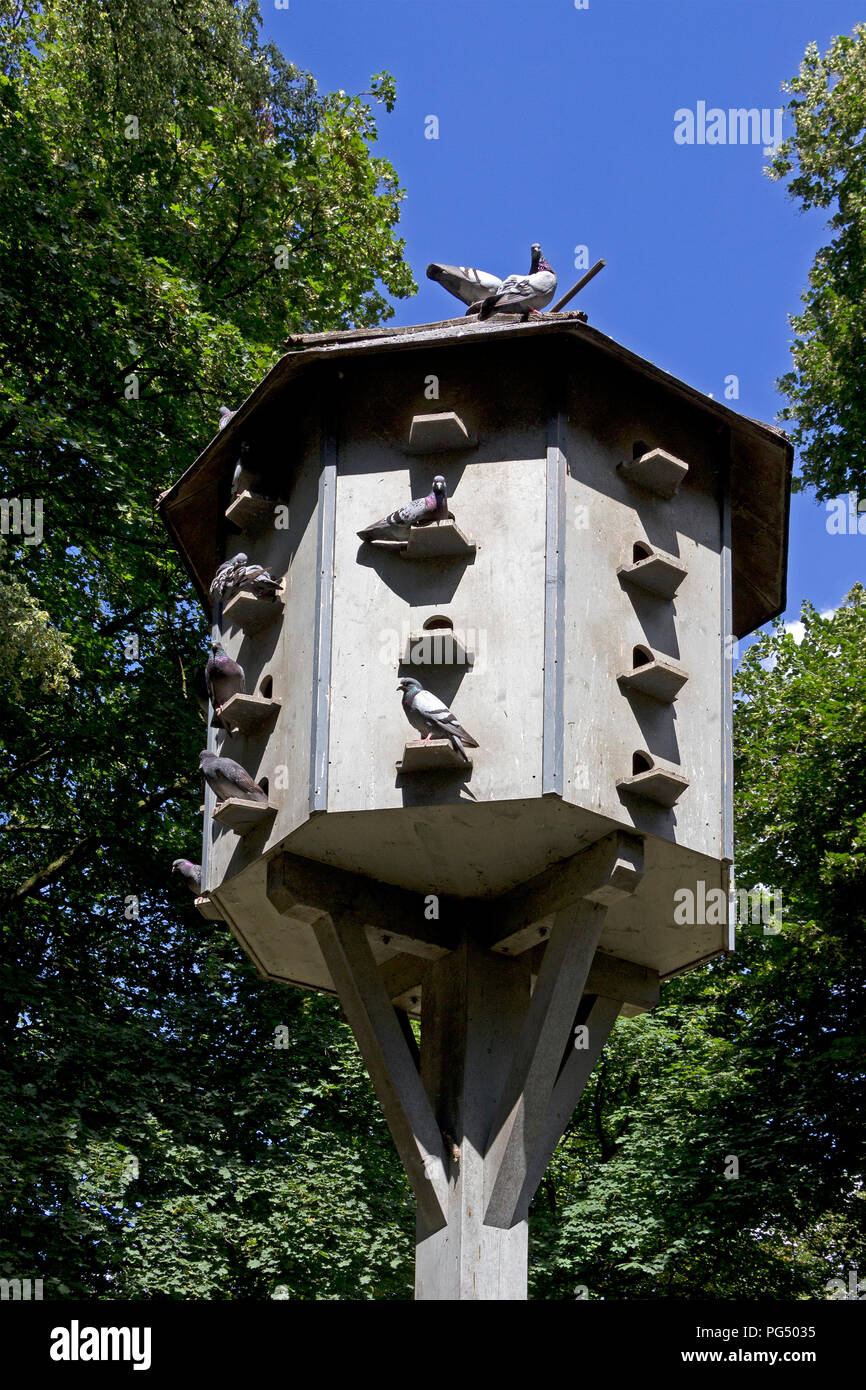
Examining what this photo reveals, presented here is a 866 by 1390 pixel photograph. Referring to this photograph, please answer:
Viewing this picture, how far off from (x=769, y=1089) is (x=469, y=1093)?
722 cm

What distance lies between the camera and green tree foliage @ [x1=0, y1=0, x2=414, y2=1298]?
34.7 ft

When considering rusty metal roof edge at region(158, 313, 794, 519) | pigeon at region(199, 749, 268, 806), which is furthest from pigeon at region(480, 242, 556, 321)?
pigeon at region(199, 749, 268, 806)

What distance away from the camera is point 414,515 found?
21.7ft

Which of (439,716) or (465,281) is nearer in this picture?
(439,716)

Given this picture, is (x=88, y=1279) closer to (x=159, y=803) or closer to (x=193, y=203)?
(x=159, y=803)

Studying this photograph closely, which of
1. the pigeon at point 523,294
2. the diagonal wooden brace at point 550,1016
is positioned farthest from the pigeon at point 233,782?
the pigeon at point 523,294

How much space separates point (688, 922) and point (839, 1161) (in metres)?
6.61

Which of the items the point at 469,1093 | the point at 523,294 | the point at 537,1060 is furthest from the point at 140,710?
the point at 537,1060

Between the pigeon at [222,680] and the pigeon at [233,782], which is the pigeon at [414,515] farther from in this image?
the pigeon at [233,782]

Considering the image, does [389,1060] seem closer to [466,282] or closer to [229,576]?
[229,576]

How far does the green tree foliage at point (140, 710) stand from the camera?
1058 cm

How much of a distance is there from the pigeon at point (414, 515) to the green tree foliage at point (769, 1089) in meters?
6.73

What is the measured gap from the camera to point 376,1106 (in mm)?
12438
